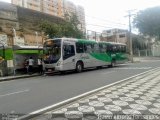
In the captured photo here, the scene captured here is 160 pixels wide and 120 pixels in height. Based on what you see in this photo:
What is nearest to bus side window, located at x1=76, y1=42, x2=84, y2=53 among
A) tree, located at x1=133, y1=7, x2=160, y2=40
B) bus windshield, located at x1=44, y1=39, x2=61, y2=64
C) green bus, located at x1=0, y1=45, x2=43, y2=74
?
bus windshield, located at x1=44, y1=39, x2=61, y2=64

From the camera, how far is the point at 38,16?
109 ft

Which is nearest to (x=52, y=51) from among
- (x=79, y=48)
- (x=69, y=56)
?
(x=69, y=56)

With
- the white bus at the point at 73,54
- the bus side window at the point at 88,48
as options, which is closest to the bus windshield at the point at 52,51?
the white bus at the point at 73,54

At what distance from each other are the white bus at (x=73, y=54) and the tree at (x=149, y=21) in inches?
1267

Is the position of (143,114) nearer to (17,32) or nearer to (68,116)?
(68,116)

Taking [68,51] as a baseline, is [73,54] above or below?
below

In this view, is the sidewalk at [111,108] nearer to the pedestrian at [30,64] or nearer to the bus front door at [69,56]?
the bus front door at [69,56]

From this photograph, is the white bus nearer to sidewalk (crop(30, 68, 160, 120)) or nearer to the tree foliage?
the tree foliage

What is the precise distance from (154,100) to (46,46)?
46.4ft

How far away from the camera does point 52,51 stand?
68.7 feet

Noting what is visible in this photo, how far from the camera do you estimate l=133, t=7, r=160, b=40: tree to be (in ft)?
185

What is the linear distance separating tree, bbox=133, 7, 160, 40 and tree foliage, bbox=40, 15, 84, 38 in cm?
2978

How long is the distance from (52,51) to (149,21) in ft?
136

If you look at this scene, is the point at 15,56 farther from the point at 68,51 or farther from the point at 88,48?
the point at 88,48
